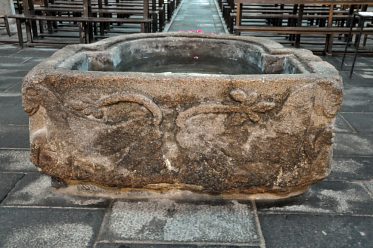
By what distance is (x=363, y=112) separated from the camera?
12.9ft

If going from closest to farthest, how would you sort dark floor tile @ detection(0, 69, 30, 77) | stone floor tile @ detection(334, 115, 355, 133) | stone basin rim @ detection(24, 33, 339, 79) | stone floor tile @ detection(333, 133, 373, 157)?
stone basin rim @ detection(24, 33, 339, 79), stone floor tile @ detection(333, 133, 373, 157), stone floor tile @ detection(334, 115, 355, 133), dark floor tile @ detection(0, 69, 30, 77)

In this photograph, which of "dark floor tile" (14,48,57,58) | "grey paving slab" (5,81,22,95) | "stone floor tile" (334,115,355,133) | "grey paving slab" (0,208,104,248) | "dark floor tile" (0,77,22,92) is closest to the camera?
"grey paving slab" (0,208,104,248)

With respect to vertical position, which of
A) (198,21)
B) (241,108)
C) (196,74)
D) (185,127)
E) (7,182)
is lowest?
(7,182)

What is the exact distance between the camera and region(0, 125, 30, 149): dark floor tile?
3.07 meters

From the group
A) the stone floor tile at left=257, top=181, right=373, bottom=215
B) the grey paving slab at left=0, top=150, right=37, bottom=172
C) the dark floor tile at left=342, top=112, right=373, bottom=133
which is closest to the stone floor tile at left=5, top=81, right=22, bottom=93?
the grey paving slab at left=0, top=150, right=37, bottom=172

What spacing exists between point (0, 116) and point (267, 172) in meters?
2.68

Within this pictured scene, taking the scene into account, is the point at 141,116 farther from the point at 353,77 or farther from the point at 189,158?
the point at 353,77

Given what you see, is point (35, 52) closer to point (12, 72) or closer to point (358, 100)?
point (12, 72)

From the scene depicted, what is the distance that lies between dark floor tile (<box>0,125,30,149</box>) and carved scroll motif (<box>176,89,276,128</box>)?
5.33 feet

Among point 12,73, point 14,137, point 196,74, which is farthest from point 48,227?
point 12,73

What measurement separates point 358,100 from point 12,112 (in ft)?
12.1

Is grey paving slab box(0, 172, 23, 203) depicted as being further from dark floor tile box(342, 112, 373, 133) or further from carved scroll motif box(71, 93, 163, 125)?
dark floor tile box(342, 112, 373, 133)

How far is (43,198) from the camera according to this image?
236 cm

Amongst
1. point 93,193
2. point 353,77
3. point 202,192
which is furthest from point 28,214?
point 353,77
